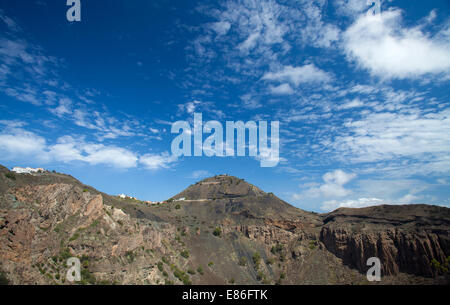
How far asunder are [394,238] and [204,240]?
43661 millimetres

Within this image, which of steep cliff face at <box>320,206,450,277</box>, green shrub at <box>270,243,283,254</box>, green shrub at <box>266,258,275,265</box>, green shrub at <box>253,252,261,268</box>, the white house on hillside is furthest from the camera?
green shrub at <box>270,243,283,254</box>

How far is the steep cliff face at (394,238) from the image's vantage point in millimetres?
46406

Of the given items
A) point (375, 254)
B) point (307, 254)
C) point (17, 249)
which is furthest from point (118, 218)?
point (375, 254)

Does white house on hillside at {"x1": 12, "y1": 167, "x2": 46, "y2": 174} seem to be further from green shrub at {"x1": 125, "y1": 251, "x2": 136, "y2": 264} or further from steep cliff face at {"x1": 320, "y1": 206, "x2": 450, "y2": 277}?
steep cliff face at {"x1": 320, "y1": 206, "x2": 450, "y2": 277}

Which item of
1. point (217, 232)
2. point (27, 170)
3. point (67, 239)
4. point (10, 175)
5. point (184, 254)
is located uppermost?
point (27, 170)

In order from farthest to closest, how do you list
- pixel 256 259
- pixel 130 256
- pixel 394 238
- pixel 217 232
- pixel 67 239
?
pixel 217 232 < pixel 256 259 < pixel 394 238 < pixel 130 256 < pixel 67 239

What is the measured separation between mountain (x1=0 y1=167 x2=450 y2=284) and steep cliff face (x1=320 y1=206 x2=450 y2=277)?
0.18 metres

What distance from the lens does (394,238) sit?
170 feet

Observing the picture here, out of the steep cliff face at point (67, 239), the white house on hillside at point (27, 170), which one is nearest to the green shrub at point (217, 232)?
the steep cliff face at point (67, 239)

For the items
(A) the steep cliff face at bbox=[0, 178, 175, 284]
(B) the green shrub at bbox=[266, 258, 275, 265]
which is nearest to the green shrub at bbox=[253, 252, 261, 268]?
(B) the green shrub at bbox=[266, 258, 275, 265]

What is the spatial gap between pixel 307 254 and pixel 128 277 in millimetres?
43140

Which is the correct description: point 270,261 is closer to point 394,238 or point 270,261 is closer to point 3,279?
point 394,238

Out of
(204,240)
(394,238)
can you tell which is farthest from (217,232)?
(394,238)

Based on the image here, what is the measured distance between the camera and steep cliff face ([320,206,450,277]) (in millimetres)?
46406
